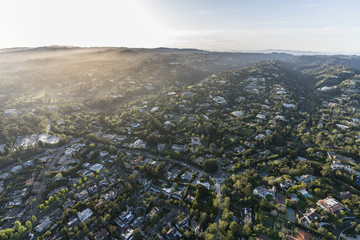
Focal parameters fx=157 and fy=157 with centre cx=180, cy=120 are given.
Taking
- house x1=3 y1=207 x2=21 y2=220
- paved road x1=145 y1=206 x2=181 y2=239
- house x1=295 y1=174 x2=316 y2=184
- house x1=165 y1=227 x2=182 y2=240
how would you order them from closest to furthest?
house x1=165 y1=227 x2=182 y2=240, paved road x1=145 y1=206 x2=181 y2=239, house x1=3 y1=207 x2=21 y2=220, house x1=295 y1=174 x2=316 y2=184

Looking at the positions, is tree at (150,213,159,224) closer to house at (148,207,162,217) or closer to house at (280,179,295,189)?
house at (148,207,162,217)

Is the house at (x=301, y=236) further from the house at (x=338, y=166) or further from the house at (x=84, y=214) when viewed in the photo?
the house at (x=84, y=214)

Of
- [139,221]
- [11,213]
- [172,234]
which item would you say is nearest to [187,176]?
[172,234]

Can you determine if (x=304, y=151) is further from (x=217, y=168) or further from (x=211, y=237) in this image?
(x=211, y=237)

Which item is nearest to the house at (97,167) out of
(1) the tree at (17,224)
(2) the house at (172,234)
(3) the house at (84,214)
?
(3) the house at (84,214)

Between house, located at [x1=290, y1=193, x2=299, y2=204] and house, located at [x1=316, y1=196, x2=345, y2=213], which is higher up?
house, located at [x1=316, y1=196, x2=345, y2=213]

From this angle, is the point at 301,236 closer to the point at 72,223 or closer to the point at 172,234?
the point at 172,234

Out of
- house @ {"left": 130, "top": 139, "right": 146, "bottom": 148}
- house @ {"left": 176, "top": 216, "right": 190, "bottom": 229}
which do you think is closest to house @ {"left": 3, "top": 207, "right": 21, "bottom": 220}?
house @ {"left": 130, "top": 139, "right": 146, "bottom": 148}
